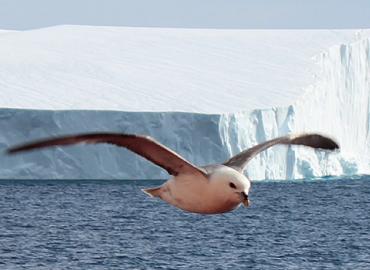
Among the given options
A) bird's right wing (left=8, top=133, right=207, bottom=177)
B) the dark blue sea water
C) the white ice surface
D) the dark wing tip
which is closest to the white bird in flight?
bird's right wing (left=8, top=133, right=207, bottom=177)

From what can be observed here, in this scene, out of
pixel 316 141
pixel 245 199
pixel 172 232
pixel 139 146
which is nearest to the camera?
pixel 245 199

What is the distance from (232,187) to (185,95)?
4314 centimetres

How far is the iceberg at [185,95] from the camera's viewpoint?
41781 mm

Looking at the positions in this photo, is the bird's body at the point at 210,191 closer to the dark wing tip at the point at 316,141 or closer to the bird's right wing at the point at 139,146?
the bird's right wing at the point at 139,146

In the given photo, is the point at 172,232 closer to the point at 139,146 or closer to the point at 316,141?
the point at 316,141

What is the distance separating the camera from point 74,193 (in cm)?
5588

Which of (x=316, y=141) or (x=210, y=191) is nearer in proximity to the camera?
(x=210, y=191)

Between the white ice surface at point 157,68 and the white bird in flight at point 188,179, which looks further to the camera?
the white ice surface at point 157,68

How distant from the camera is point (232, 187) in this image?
4613 mm

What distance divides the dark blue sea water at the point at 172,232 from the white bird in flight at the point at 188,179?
1002 inches

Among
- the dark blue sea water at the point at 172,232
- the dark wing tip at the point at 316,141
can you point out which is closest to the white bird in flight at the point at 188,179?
the dark wing tip at the point at 316,141

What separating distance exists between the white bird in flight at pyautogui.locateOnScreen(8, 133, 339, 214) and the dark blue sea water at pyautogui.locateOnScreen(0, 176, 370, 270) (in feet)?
83.5

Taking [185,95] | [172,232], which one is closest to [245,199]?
[172,232]

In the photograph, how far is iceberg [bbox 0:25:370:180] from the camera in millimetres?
41781
